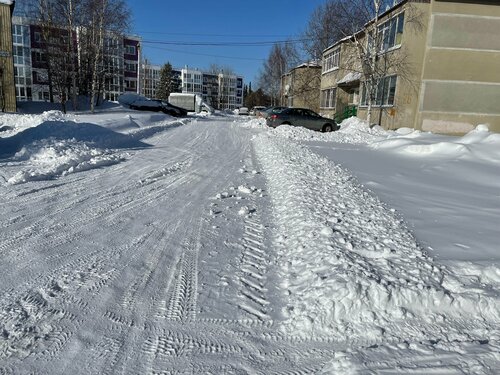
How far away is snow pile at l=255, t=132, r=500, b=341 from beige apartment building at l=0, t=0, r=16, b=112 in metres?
26.7

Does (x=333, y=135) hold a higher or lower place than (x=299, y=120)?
lower

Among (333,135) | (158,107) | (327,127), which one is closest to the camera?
(333,135)

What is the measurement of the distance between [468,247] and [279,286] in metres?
2.53

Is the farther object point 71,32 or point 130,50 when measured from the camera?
point 130,50

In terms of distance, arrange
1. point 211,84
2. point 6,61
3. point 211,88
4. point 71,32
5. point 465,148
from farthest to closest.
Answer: point 211,84, point 211,88, point 71,32, point 6,61, point 465,148

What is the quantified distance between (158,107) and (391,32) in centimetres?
2239

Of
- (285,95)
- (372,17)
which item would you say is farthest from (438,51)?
(285,95)

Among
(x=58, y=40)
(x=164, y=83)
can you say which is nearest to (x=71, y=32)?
(x=58, y=40)

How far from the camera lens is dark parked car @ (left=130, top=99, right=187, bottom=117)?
35569 mm

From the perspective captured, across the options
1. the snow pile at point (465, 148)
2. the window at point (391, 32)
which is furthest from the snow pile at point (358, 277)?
the window at point (391, 32)

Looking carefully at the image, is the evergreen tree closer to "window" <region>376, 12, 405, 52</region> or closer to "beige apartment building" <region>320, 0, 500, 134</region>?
"window" <region>376, 12, 405, 52</region>

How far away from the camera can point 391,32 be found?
2356cm

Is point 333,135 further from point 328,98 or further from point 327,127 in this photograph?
point 328,98

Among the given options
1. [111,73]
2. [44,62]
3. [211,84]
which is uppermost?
[211,84]
